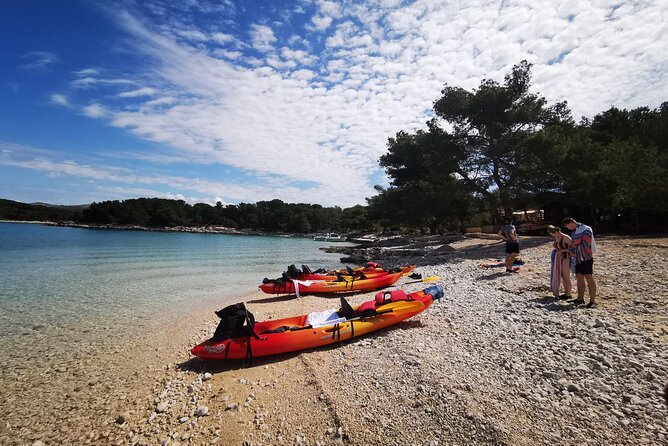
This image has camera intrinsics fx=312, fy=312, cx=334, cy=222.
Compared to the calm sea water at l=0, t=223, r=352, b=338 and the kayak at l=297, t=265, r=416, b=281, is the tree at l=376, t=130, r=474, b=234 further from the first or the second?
the calm sea water at l=0, t=223, r=352, b=338

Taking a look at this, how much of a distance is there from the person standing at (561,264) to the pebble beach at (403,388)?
77 cm

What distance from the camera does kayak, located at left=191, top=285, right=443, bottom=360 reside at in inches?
250

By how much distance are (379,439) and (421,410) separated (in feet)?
2.48

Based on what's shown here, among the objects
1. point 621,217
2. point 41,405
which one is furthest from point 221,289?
point 621,217

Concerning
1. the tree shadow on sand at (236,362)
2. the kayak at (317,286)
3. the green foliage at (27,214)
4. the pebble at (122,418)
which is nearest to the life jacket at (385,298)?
the tree shadow on sand at (236,362)

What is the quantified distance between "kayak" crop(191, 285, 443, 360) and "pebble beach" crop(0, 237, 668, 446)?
0.80 feet

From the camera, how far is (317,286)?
43.5 feet

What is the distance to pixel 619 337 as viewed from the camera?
5457mm

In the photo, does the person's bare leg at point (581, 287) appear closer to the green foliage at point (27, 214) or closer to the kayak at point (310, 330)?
the kayak at point (310, 330)

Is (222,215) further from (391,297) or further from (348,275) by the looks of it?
(391,297)

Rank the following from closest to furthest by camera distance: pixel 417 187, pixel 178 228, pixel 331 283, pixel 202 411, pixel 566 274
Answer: pixel 202 411 < pixel 566 274 < pixel 331 283 < pixel 417 187 < pixel 178 228

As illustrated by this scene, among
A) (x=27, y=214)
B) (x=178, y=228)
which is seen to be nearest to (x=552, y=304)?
(x=178, y=228)

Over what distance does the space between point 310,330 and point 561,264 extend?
6.79 metres

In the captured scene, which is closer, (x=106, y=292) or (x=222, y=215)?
(x=106, y=292)
